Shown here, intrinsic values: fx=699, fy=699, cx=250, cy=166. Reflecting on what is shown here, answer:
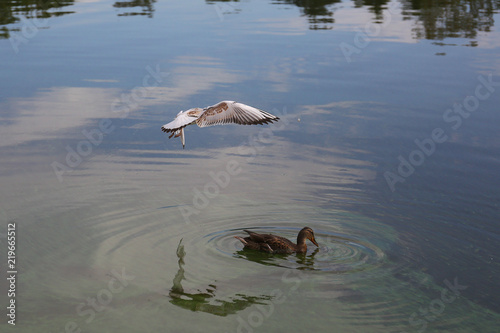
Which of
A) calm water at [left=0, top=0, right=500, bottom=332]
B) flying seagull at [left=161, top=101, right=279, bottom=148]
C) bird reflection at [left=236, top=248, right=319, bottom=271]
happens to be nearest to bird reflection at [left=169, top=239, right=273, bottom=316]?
calm water at [left=0, top=0, right=500, bottom=332]

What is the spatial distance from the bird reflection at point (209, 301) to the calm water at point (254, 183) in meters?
0.02

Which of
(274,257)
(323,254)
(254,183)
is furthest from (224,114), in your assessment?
(254,183)

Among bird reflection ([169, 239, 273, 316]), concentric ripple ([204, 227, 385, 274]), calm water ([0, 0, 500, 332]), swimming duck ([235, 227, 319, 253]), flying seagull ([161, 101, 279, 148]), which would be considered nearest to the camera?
bird reflection ([169, 239, 273, 316])

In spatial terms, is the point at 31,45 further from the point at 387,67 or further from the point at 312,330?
the point at 312,330

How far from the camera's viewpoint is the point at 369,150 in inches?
502

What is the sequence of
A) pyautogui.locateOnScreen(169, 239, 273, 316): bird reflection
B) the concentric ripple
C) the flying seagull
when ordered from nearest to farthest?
pyautogui.locateOnScreen(169, 239, 273, 316): bird reflection
the flying seagull
the concentric ripple

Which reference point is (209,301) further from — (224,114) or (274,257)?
(224,114)

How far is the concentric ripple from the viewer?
888cm

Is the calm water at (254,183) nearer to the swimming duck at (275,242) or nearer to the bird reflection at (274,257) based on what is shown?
the bird reflection at (274,257)

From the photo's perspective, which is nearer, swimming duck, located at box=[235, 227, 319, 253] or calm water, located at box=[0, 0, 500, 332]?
calm water, located at box=[0, 0, 500, 332]

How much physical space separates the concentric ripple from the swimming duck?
0.08 metres

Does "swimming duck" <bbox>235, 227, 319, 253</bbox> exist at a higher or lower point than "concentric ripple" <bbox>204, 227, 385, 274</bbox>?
higher

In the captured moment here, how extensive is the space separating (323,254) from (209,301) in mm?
1982

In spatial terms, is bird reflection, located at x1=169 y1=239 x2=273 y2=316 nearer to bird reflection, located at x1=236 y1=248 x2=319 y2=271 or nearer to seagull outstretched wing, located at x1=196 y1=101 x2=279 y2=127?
bird reflection, located at x1=236 y1=248 x2=319 y2=271
